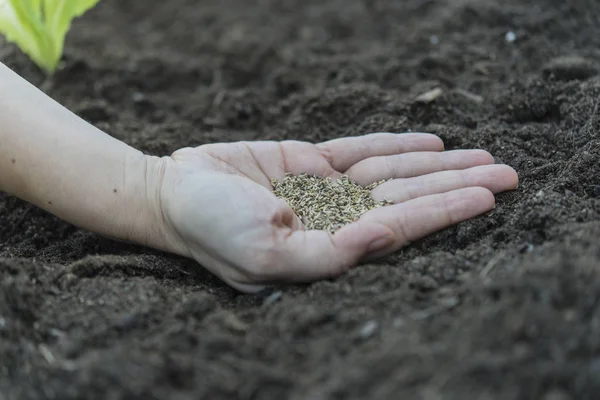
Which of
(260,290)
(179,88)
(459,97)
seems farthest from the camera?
→ (179,88)

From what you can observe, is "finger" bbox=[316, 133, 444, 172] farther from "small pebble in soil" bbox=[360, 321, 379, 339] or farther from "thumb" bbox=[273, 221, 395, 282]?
"small pebble in soil" bbox=[360, 321, 379, 339]

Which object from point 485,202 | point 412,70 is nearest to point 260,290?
point 485,202

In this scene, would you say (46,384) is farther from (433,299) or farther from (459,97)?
(459,97)

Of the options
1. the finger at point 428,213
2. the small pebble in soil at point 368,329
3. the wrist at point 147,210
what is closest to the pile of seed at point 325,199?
the finger at point 428,213

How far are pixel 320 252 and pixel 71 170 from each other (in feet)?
3.02

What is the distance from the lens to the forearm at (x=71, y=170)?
2189 mm

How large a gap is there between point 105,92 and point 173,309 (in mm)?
2146

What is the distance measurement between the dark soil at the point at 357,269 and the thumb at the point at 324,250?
6 centimetres

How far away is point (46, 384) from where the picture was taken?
5.03 ft

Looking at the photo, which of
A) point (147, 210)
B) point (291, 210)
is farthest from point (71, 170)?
point (291, 210)

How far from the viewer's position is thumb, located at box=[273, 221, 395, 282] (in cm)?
192

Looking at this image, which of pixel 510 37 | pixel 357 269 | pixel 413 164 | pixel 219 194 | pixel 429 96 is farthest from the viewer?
pixel 510 37

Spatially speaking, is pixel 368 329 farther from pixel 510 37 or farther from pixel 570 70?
pixel 510 37

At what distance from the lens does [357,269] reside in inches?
74.0
